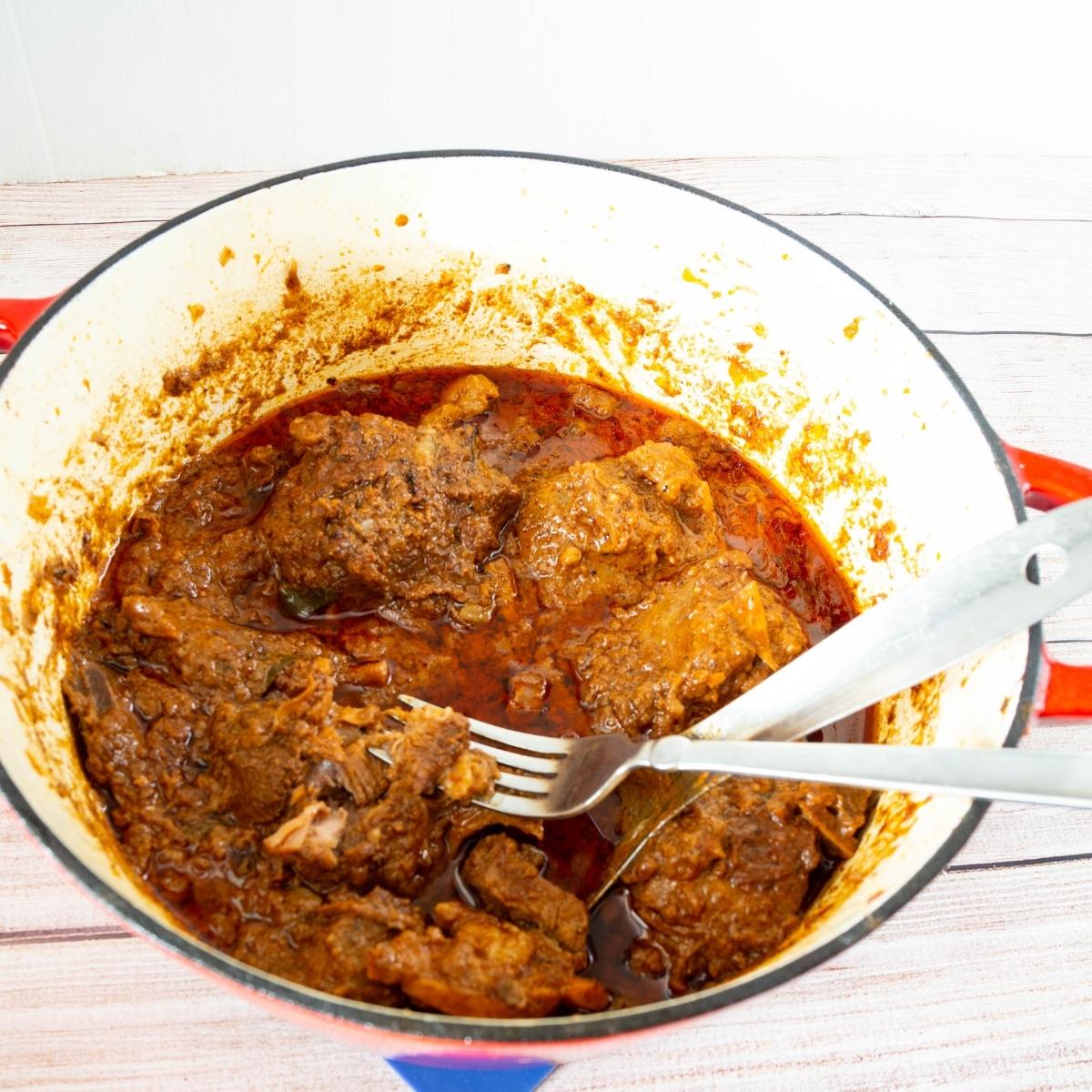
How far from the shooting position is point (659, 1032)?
53.8 inches

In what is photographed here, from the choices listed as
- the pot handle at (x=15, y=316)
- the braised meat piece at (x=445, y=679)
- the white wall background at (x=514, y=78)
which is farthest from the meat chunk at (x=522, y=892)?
the white wall background at (x=514, y=78)

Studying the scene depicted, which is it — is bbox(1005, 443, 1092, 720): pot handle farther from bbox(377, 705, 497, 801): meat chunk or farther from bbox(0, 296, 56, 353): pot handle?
bbox(0, 296, 56, 353): pot handle

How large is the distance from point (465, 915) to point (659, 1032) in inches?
19.9

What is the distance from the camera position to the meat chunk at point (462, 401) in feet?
8.90

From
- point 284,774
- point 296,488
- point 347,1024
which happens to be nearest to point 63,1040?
point 284,774

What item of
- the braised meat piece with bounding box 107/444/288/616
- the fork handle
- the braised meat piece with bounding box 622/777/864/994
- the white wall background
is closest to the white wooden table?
the braised meat piece with bounding box 622/777/864/994

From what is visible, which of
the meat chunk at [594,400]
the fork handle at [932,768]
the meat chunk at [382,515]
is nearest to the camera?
the fork handle at [932,768]

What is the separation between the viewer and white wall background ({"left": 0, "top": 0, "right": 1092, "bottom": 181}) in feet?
11.1

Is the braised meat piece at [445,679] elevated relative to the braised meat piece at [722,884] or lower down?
elevated

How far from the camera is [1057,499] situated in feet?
6.62

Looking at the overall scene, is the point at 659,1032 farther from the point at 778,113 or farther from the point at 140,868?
the point at 778,113

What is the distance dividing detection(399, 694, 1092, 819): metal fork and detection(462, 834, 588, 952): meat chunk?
8 centimetres

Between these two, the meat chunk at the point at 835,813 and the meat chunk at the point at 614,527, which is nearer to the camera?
the meat chunk at the point at 835,813

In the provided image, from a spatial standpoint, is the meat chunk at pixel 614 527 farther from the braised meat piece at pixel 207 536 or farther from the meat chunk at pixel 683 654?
the braised meat piece at pixel 207 536
